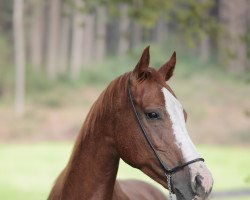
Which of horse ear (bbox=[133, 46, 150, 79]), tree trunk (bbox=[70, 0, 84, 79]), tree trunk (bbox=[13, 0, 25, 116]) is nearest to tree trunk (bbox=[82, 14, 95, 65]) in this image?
tree trunk (bbox=[70, 0, 84, 79])

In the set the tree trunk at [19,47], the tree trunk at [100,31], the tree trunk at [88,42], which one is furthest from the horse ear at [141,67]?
the tree trunk at [100,31]

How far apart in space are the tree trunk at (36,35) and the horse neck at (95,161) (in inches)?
1303

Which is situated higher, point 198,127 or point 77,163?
point 77,163

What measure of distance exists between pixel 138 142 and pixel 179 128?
280mm

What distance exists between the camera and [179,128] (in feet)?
11.3

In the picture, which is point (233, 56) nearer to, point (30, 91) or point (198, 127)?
point (198, 127)

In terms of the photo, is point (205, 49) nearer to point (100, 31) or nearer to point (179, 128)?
point (100, 31)

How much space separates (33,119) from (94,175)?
1063 inches

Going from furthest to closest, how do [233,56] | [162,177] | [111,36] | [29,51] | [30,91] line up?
[111,36] → [29,51] → [30,91] → [233,56] → [162,177]

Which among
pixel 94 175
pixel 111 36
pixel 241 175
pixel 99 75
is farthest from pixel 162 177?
pixel 111 36

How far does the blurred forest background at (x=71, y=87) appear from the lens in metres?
22.7

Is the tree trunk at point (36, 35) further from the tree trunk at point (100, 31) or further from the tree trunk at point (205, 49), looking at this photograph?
the tree trunk at point (205, 49)

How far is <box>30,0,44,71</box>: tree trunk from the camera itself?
37.1 m

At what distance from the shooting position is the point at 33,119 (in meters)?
30.5
